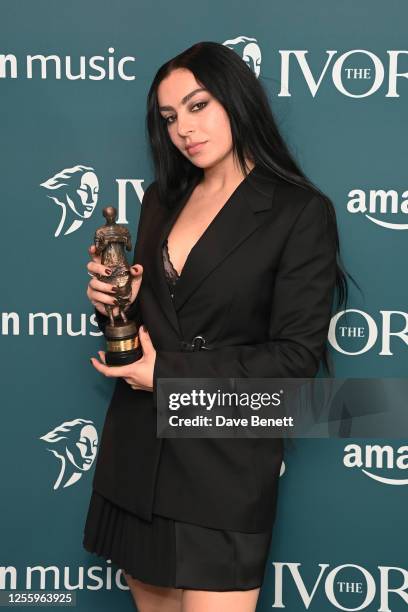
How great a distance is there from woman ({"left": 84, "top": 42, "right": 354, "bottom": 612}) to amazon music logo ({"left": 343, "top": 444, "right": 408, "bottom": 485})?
0.46m

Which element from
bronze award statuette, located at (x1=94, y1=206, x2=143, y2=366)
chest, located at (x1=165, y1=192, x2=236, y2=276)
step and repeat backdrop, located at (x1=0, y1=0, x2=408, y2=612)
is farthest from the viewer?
step and repeat backdrop, located at (x1=0, y1=0, x2=408, y2=612)

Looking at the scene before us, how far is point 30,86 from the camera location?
198 centimetres

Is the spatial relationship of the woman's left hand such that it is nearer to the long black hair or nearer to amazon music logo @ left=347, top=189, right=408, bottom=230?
the long black hair

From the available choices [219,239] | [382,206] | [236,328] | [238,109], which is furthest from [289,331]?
[382,206]

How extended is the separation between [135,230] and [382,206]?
0.60 metres

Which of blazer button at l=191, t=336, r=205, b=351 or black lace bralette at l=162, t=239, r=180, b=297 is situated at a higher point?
black lace bralette at l=162, t=239, r=180, b=297

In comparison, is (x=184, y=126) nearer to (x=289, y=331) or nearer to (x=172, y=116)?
(x=172, y=116)

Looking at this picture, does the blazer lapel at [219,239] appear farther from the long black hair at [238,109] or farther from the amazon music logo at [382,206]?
the amazon music logo at [382,206]

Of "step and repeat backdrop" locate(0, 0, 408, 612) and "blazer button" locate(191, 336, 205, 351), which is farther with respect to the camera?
"step and repeat backdrop" locate(0, 0, 408, 612)

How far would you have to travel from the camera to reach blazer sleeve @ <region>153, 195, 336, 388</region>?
4.95 ft

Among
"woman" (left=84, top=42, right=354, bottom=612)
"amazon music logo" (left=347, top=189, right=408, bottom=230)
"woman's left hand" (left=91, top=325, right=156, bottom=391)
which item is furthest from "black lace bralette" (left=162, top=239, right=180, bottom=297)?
"amazon music logo" (left=347, top=189, right=408, bottom=230)

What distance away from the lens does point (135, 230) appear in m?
2.02

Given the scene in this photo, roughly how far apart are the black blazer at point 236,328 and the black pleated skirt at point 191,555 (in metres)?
0.03

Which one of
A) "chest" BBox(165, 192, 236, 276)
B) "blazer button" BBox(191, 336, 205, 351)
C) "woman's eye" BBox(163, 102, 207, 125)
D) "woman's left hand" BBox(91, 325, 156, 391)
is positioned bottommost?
"woman's left hand" BBox(91, 325, 156, 391)
